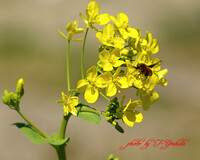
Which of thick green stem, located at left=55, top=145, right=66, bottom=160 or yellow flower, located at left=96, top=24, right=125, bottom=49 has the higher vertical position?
yellow flower, located at left=96, top=24, right=125, bottom=49

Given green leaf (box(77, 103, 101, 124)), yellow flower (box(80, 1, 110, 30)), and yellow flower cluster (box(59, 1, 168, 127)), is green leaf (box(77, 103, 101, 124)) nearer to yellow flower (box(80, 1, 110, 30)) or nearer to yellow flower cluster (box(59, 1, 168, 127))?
yellow flower cluster (box(59, 1, 168, 127))

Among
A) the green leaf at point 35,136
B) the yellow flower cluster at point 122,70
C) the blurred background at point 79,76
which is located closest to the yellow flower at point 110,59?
the yellow flower cluster at point 122,70

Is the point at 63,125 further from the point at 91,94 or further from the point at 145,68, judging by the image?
the point at 145,68

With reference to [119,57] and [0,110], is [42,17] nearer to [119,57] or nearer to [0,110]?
[0,110]

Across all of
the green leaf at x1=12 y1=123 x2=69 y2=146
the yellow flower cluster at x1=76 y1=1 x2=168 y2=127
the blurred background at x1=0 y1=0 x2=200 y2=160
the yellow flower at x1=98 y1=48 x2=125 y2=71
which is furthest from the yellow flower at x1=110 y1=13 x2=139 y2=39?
the blurred background at x1=0 y1=0 x2=200 y2=160

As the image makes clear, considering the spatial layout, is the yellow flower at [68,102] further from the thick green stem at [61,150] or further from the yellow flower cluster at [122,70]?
the thick green stem at [61,150]

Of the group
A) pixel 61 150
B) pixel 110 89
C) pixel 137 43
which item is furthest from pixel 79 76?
pixel 110 89
